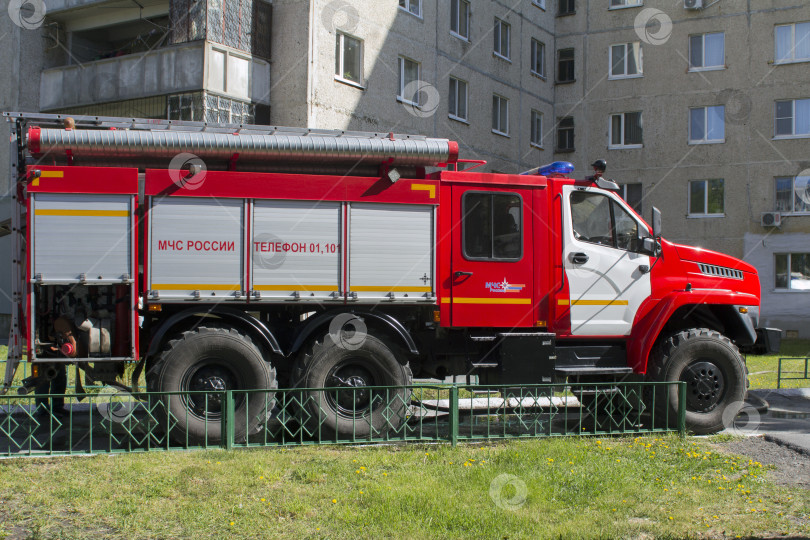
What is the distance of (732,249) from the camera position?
93.2 feet

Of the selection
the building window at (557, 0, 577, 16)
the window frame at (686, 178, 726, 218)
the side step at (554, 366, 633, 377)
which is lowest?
the side step at (554, 366, 633, 377)

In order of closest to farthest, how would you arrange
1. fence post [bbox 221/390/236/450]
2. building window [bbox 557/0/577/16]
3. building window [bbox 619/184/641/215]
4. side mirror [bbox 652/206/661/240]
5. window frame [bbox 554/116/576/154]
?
1. fence post [bbox 221/390/236/450]
2. side mirror [bbox 652/206/661/240]
3. building window [bbox 619/184/641/215]
4. window frame [bbox 554/116/576/154]
5. building window [bbox 557/0/577/16]

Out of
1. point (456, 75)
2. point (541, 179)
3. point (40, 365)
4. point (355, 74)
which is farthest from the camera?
point (456, 75)

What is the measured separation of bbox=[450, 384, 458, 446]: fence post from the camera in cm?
762

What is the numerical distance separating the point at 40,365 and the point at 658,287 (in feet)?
22.0

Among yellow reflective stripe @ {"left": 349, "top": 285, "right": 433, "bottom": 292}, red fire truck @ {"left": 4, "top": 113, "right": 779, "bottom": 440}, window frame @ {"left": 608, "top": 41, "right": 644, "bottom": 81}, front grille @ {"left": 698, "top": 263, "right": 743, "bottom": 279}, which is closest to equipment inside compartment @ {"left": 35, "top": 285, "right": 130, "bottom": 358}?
red fire truck @ {"left": 4, "top": 113, "right": 779, "bottom": 440}

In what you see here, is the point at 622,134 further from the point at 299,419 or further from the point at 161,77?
the point at 299,419

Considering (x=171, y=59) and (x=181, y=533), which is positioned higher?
(x=171, y=59)

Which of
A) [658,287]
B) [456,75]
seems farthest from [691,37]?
[658,287]

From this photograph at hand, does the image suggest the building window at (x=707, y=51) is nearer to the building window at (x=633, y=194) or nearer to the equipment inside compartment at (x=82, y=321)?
the building window at (x=633, y=194)

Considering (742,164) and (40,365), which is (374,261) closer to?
(40,365)

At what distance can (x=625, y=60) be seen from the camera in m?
30.6

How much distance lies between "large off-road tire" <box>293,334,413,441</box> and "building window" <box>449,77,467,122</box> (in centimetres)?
1785

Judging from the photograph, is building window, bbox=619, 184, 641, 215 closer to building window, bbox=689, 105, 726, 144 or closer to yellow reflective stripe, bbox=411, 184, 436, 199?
building window, bbox=689, 105, 726, 144
